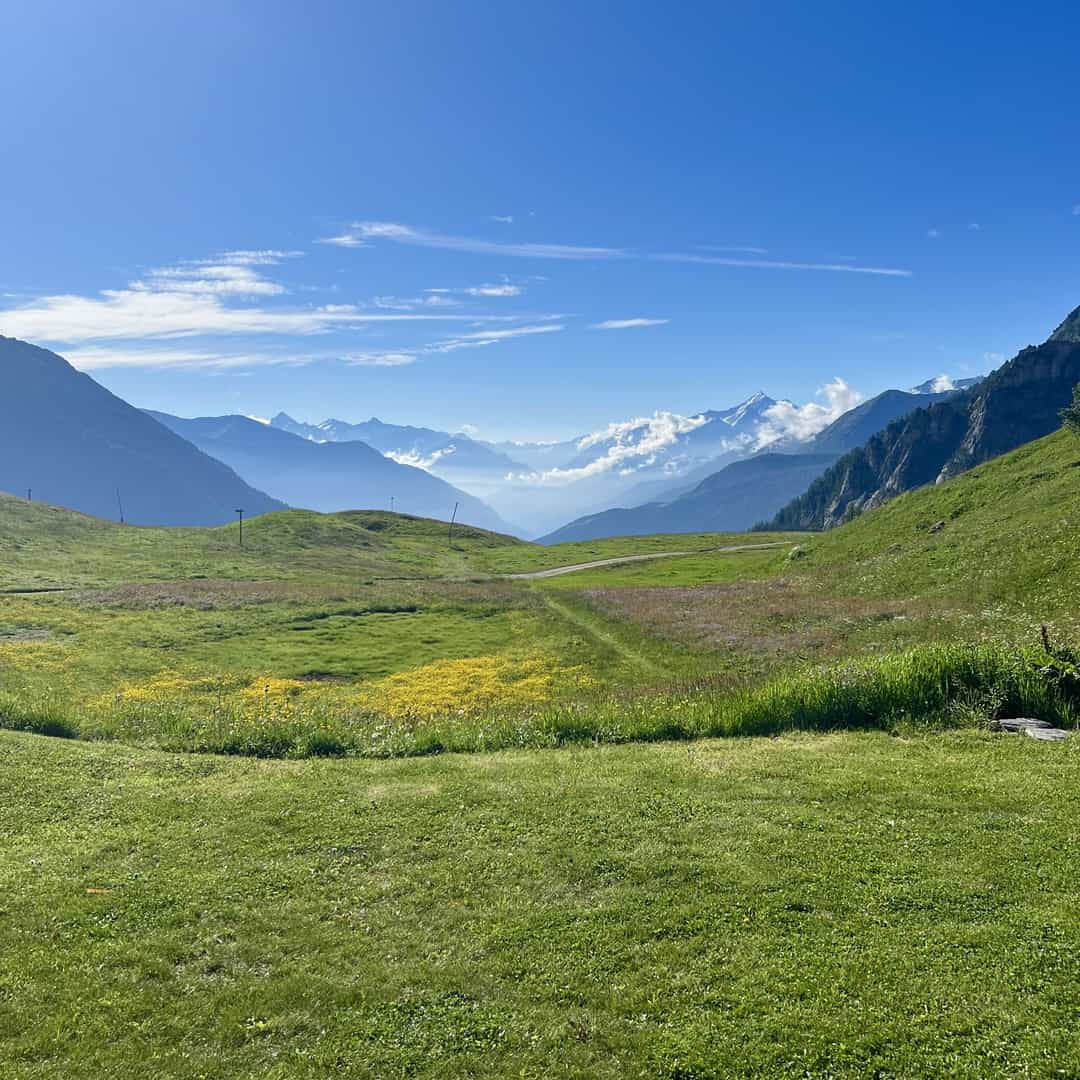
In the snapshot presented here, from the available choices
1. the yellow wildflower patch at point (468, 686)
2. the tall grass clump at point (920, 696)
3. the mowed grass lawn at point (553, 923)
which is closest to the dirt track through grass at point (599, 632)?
the yellow wildflower patch at point (468, 686)

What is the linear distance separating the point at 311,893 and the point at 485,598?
6615 cm

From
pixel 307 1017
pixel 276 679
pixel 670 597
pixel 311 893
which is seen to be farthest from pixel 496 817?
pixel 670 597

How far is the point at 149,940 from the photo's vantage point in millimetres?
11172

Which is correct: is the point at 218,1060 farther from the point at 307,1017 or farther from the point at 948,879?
the point at 948,879

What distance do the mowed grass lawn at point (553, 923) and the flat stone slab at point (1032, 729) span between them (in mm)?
772

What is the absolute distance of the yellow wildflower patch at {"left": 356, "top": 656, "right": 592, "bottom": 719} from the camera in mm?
35062

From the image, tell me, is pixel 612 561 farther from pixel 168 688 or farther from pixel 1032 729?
pixel 1032 729

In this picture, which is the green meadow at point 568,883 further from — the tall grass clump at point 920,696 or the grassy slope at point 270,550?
the grassy slope at point 270,550

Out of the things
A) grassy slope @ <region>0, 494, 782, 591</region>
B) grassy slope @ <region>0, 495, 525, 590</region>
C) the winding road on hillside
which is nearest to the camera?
grassy slope @ <region>0, 495, 525, 590</region>

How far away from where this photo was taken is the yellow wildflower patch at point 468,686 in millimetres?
35062

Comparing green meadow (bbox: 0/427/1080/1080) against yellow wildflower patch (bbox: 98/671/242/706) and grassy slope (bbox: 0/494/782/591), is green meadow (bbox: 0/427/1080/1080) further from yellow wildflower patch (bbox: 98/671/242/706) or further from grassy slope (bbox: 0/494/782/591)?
grassy slope (bbox: 0/494/782/591)

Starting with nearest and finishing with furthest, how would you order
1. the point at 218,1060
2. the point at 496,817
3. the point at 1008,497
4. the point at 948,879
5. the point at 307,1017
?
the point at 218,1060
the point at 307,1017
the point at 948,879
the point at 496,817
the point at 1008,497

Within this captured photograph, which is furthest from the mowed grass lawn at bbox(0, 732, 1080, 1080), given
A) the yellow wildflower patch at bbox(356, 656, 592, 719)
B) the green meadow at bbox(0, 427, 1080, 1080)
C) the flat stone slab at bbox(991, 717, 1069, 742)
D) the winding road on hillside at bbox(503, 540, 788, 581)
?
the winding road on hillside at bbox(503, 540, 788, 581)

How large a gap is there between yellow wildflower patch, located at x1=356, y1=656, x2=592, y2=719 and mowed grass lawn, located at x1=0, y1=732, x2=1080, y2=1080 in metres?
14.8
